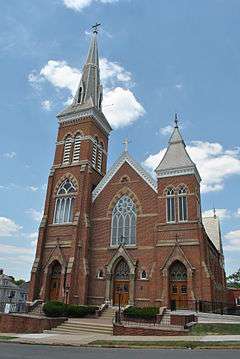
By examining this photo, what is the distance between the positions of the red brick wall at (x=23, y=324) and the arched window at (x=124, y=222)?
10983mm

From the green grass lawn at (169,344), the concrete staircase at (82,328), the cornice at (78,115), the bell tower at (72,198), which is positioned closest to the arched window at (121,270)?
the bell tower at (72,198)

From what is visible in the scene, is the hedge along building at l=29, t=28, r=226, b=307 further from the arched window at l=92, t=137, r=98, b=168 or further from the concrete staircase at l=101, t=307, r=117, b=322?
the concrete staircase at l=101, t=307, r=117, b=322

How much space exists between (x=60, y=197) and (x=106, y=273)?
9605mm

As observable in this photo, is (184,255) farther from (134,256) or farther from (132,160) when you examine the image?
(132,160)

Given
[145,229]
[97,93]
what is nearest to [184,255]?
[145,229]

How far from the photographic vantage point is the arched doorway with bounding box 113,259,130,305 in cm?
2822

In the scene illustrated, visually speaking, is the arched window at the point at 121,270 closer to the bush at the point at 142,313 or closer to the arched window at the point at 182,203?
the bush at the point at 142,313

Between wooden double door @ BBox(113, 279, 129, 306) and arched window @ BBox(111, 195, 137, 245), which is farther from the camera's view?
arched window @ BBox(111, 195, 137, 245)

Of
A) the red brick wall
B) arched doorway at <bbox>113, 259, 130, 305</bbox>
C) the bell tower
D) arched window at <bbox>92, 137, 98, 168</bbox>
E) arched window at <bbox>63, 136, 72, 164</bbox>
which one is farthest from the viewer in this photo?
arched window at <bbox>92, 137, 98, 168</bbox>

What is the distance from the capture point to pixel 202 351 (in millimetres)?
11219

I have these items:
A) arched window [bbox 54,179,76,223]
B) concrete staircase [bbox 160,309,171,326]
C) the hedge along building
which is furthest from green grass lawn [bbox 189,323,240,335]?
arched window [bbox 54,179,76,223]

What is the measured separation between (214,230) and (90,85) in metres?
27.2

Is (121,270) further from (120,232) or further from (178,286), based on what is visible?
(178,286)

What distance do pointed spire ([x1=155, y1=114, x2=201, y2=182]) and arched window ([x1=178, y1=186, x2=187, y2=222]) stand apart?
62.6 inches
